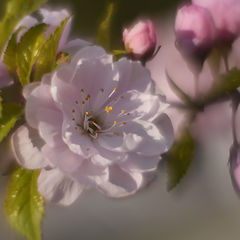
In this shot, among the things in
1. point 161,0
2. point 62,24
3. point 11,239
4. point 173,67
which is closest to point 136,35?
point 62,24

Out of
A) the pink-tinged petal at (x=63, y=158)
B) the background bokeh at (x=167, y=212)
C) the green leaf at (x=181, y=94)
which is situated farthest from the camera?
the background bokeh at (x=167, y=212)

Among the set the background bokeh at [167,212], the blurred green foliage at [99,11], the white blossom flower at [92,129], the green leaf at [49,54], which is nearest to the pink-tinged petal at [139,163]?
the white blossom flower at [92,129]

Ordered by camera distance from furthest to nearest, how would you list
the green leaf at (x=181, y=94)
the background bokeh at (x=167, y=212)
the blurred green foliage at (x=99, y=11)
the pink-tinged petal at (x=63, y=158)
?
1. the blurred green foliage at (x=99, y=11)
2. the background bokeh at (x=167, y=212)
3. the green leaf at (x=181, y=94)
4. the pink-tinged petal at (x=63, y=158)

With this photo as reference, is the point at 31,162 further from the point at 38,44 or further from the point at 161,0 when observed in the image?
the point at 161,0

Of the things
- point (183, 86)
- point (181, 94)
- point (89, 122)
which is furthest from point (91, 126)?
point (183, 86)

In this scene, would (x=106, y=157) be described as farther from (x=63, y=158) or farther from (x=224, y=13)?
(x=224, y=13)

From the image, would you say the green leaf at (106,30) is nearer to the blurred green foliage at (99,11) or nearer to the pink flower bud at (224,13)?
the pink flower bud at (224,13)
